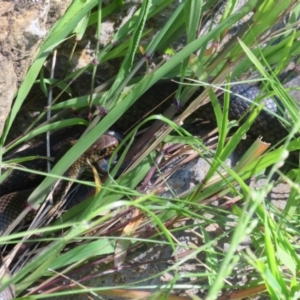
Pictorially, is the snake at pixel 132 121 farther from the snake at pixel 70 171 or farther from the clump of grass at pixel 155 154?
the clump of grass at pixel 155 154

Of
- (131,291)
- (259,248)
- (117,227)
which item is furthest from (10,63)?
(259,248)

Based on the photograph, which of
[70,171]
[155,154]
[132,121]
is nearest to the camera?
[155,154]

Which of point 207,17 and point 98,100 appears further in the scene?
point 207,17

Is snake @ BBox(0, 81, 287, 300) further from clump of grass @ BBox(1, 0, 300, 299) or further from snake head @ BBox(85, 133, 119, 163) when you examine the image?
clump of grass @ BBox(1, 0, 300, 299)

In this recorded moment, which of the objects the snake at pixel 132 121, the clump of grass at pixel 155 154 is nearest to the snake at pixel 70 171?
the snake at pixel 132 121

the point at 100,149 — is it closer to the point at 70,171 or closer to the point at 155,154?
the point at 70,171

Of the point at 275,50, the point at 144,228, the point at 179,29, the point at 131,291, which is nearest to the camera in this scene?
the point at 131,291

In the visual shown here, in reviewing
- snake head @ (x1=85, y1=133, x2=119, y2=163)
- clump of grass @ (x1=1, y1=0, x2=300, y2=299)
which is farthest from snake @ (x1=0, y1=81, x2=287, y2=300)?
clump of grass @ (x1=1, y1=0, x2=300, y2=299)

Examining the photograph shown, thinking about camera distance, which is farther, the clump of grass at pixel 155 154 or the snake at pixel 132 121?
the snake at pixel 132 121

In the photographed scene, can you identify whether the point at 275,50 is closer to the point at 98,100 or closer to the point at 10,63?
the point at 98,100

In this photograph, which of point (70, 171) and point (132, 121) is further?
point (132, 121)

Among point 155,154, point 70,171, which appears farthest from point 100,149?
point 155,154
